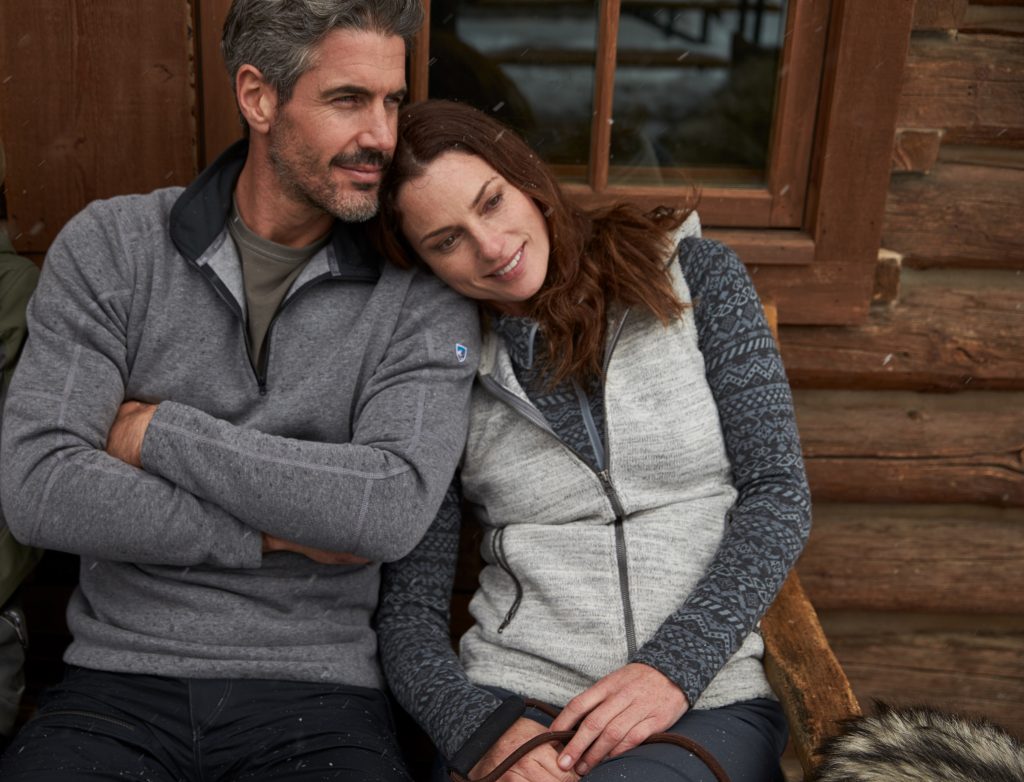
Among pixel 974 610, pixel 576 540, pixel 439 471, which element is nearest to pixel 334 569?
pixel 439 471

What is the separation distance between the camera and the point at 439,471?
6.31ft

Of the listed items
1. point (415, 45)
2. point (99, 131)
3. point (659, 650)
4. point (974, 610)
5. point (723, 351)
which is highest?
point (415, 45)

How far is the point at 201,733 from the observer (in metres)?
1.94

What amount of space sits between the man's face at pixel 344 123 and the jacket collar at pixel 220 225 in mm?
105

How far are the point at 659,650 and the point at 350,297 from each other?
89 centimetres

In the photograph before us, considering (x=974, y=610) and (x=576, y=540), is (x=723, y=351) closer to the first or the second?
(x=576, y=540)

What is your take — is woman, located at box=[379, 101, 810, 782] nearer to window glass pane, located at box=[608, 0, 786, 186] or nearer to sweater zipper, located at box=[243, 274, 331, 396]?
sweater zipper, located at box=[243, 274, 331, 396]

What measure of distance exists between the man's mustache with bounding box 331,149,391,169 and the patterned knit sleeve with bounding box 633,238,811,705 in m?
0.64

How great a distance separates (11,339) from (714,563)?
142 cm

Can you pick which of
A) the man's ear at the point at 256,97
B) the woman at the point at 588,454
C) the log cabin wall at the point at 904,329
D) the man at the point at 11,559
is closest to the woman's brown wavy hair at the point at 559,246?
the woman at the point at 588,454

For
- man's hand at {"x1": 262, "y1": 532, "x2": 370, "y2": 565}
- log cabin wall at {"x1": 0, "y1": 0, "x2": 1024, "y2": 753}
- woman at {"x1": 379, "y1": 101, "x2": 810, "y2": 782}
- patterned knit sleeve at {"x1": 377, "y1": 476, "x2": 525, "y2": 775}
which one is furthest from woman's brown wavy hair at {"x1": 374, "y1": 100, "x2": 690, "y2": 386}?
log cabin wall at {"x1": 0, "y1": 0, "x2": 1024, "y2": 753}

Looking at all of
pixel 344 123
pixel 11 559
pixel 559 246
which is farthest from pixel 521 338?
pixel 11 559

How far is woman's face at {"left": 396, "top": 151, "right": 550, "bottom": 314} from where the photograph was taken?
1.96 m

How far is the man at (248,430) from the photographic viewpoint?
1818 millimetres
